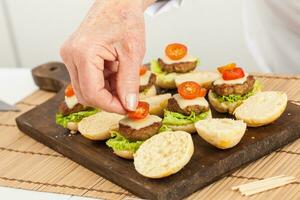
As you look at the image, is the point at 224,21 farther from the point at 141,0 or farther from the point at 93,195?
the point at 93,195

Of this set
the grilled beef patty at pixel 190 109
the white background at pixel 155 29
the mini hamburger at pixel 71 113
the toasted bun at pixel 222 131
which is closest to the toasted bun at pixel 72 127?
the mini hamburger at pixel 71 113

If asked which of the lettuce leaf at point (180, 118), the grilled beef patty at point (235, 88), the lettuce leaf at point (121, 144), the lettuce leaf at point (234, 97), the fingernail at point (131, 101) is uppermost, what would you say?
the fingernail at point (131, 101)

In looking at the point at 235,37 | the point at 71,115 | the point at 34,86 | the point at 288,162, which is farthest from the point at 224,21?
the point at 288,162

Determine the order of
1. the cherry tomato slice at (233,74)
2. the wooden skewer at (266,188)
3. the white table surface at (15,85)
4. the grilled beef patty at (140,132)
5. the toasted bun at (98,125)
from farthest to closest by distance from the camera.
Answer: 1. the white table surface at (15,85)
2. the cherry tomato slice at (233,74)
3. the toasted bun at (98,125)
4. the grilled beef patty at (140,132)
5. the wooden skewer at (266,188)

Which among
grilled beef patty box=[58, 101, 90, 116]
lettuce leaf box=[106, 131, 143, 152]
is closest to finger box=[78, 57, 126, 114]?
lettuce leaf box=[106, 131, 143, 152]

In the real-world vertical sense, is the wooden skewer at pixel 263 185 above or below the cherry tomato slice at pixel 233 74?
below

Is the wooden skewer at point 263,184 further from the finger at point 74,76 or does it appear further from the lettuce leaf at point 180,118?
the finger at point 74,76

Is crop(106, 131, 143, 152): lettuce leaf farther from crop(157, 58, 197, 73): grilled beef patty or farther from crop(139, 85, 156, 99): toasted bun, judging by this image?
crop(157, 58, 197, 73): grilled beef patty
